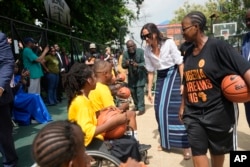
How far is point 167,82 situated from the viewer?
4.80 m

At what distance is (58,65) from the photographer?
9.68 meters

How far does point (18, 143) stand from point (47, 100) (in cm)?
417

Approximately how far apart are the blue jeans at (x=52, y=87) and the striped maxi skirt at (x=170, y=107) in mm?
4916

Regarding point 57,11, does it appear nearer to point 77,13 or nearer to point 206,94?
point 77,13

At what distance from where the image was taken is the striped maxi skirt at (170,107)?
477cm

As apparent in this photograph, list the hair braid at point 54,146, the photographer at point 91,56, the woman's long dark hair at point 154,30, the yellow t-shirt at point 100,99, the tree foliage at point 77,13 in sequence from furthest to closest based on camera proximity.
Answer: the tree foliage at point 77,13 → the photographer at point 91,56 → the woman's long dark hair at point 154,30 → the yellow t-shirt at point 100,99 → the hair braid at point 54,146

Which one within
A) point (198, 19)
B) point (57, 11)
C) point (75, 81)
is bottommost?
point (75, 81)

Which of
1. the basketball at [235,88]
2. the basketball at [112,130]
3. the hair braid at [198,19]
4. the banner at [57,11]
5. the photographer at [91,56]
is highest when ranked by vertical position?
the banner at [57,11]

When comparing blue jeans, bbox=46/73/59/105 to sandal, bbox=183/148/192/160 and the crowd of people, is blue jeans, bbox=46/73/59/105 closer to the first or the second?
the crowd of people

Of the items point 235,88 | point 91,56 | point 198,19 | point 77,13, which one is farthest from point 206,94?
point 77,13

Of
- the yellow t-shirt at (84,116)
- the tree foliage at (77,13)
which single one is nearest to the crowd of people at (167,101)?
the yellow t-shirt at (84,116)

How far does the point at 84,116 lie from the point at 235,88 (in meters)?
1.34

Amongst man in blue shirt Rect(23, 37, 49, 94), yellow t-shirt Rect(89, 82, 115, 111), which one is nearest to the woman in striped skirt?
yellow t-shirt Rect(89, 82, 115, 111)

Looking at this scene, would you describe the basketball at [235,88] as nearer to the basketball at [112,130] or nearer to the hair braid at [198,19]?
the hair braid at [198,19]
